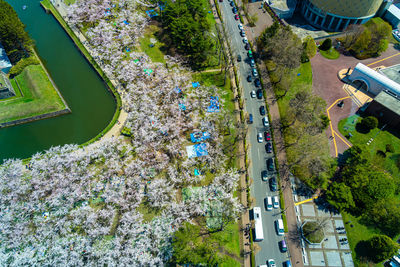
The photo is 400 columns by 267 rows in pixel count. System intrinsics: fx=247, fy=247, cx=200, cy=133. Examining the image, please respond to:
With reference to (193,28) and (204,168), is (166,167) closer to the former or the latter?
(204,168)

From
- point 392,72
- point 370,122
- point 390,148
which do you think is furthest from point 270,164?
point 392,72

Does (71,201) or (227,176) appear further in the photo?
(227,176)

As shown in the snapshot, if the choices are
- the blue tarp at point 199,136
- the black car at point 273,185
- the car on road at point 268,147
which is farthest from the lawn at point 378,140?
the blue tarp at point 199,136

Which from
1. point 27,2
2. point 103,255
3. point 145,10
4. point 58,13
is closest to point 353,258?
point 103,255

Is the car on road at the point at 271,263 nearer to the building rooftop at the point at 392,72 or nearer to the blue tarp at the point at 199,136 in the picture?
the blue tarp at the point at 199,136

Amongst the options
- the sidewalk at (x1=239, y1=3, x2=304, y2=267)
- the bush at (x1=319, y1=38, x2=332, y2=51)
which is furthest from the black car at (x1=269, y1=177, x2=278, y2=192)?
the bush at (x1=319, y1=38, x2=332, y2=51)

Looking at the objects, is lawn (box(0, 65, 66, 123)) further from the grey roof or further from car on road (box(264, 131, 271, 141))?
the grey roof

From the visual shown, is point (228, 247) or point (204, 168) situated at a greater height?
point (204, 168)
